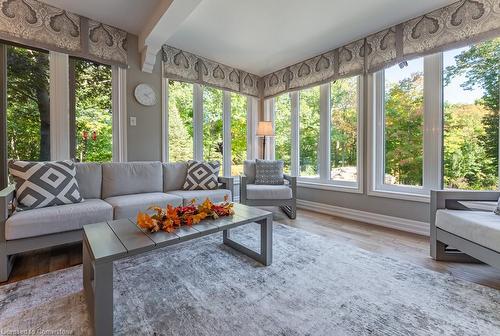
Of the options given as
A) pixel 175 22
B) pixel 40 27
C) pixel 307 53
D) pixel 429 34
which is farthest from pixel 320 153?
pixel 40 27

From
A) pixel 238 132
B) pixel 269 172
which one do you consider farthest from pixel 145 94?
pixel 269 172

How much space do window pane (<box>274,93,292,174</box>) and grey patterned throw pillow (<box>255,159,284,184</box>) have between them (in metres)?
0.70

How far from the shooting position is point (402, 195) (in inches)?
114

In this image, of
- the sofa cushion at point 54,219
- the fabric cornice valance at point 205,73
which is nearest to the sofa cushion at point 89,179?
the sofa cushion at point 54,219

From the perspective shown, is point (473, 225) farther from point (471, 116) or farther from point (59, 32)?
point (59, 32)

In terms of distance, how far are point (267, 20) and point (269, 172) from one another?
204 cm

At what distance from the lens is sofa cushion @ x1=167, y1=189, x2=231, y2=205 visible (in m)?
2.70

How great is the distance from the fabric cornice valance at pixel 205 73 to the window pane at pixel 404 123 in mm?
2300

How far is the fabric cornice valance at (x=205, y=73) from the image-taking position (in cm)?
344

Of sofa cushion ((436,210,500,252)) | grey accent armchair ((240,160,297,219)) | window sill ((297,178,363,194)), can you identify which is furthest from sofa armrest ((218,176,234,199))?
sofa cushion ((436,210,500,252))

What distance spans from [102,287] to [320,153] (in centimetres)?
345

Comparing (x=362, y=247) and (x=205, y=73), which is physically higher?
(x=205, y=73)

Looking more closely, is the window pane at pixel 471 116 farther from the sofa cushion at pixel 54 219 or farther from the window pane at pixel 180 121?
the sofa cushion at pixel 54 219

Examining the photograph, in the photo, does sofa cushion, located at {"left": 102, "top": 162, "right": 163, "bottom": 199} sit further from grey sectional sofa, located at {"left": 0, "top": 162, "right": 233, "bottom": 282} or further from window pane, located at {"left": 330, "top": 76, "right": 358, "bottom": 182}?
window pane, located at {"left": 330, "top": 76, "right": 358, "bottom": 182}
